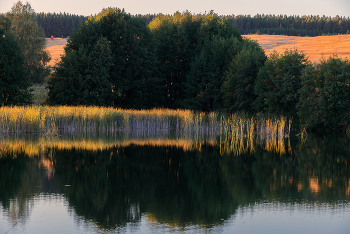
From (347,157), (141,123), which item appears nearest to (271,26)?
(141,123)

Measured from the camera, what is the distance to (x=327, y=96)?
108 feet

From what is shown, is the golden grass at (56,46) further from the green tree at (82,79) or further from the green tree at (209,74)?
the green tree at (209,74)

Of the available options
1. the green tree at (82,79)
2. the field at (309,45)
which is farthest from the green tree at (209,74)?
the field at (309,45)

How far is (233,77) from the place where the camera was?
4216 cm

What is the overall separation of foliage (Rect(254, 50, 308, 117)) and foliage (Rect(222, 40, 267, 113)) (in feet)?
7.80

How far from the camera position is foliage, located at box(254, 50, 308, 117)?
36.1 meters

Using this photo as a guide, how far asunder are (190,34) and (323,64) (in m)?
23.6

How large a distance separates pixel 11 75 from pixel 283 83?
85.0ft

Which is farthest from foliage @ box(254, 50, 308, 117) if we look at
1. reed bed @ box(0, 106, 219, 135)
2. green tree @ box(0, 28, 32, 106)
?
green tree @ box(0, 28, 32, 106)

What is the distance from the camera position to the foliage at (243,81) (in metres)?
40.3

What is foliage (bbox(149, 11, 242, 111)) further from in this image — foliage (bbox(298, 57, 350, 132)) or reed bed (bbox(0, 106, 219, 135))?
reed bed (bbox(0, 106, 219, 135))

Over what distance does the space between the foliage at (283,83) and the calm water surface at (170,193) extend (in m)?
21.2

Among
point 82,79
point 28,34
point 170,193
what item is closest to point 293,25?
point 28,34

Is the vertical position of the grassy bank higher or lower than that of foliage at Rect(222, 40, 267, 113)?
lower
